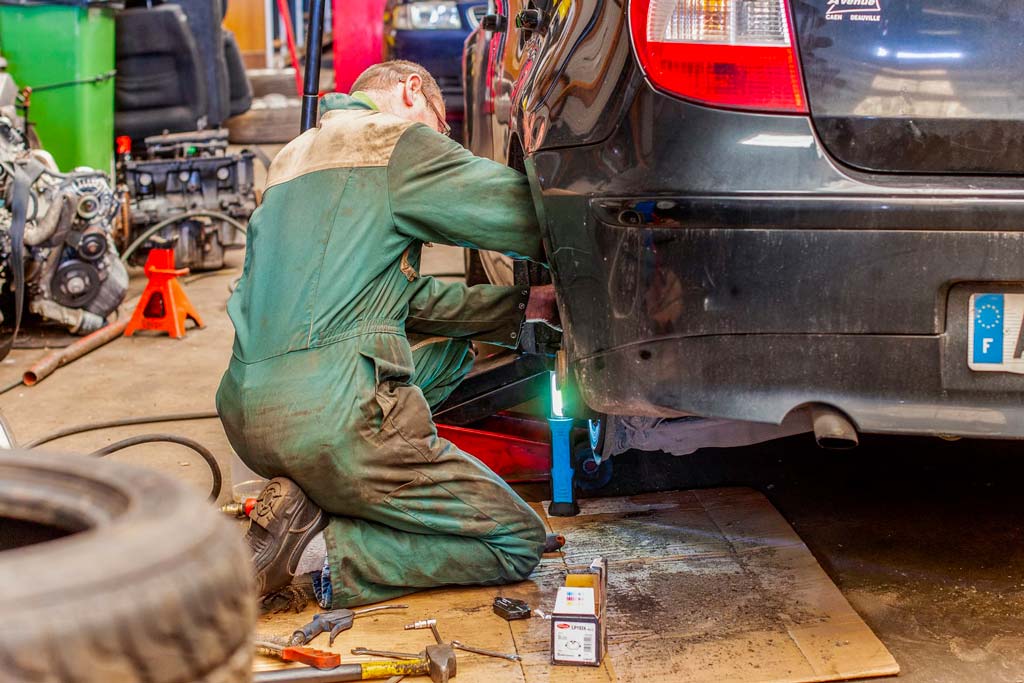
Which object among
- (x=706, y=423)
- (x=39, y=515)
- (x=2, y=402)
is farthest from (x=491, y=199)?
(x=2, y=402)

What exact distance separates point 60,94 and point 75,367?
225cm

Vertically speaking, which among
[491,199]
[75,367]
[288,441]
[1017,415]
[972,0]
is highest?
[972,0]

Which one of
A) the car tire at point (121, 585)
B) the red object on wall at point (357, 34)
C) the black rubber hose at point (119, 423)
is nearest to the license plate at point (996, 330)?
the car tire at point (121, 585)

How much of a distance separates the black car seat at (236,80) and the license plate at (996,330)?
6.84m

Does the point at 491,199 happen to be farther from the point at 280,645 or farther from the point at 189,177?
the point at 189,177

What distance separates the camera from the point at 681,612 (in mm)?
2367

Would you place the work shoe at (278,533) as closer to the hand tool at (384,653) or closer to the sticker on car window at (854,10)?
the hand tool at (384,653)

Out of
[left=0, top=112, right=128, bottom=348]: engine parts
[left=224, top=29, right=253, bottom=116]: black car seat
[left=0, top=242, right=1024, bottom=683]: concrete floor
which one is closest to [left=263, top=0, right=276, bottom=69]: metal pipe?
[left=224, top=29, right=253, bottom=116]: black car seat

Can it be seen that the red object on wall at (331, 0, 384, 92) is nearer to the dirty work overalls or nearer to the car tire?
the dirty work overalls

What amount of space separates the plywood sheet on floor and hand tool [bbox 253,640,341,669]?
26 millimetres

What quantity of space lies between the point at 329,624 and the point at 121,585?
1.39 m

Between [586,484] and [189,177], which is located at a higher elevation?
[189,177]

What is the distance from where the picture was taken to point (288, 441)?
7.90 feet

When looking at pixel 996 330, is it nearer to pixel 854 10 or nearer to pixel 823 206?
pixel 823 206
